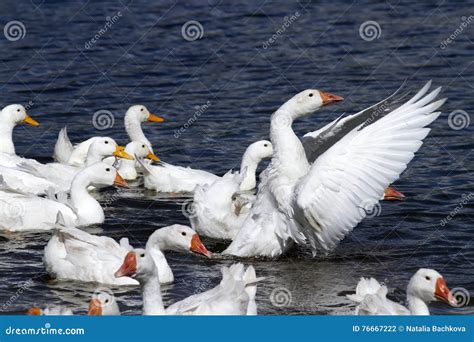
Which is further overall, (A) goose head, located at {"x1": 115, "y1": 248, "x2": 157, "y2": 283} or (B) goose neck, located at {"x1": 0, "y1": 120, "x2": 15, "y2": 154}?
(B) goose neck, located at {"x1": 0, "y1": 120, "x2": 15, "y2": 154}

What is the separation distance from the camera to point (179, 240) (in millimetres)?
12281

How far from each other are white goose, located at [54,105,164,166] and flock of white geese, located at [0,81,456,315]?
139 cm

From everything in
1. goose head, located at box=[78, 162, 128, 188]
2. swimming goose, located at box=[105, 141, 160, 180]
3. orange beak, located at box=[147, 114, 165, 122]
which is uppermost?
orange beak, located at box=[147, 114, 165, 122]

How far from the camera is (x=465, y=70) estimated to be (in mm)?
21391

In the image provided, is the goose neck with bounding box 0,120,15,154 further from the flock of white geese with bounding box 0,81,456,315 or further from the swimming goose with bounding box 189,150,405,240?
the swimming goose with bounding box 189,150,405,240

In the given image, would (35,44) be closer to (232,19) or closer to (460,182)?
(232,19)

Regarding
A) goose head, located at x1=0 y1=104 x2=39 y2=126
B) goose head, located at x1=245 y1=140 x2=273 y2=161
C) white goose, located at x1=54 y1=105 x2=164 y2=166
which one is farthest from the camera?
goose head, located at x1=0 y1=104 x2=39 y2=126

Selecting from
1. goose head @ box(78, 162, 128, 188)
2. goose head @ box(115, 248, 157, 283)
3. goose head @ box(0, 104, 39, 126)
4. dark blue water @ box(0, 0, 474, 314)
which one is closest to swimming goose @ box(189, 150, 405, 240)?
dark blue water @ box(0, 0, 474, 314)

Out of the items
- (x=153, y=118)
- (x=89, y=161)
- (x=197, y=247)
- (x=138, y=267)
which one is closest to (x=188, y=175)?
(x=89, y=161)

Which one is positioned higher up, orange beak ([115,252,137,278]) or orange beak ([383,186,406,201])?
orange beak ([383,186,406,201])

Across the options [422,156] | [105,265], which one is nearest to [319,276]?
[105,265]

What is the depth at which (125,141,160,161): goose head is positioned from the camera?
17.2 m

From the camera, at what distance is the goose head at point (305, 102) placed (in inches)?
539

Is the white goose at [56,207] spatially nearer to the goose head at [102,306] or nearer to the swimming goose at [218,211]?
the swimming goose at [218,211]
